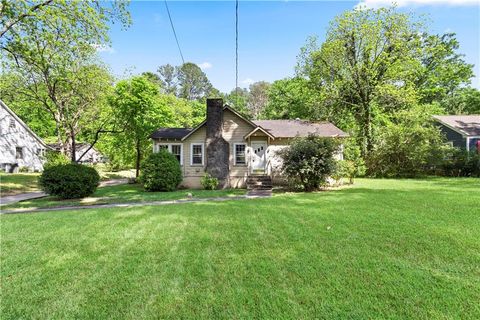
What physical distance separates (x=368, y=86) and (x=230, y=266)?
23070 mm

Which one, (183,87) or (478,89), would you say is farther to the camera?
(183,87)

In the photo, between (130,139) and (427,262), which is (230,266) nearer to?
(427,262)

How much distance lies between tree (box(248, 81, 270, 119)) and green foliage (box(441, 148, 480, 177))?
3602cm

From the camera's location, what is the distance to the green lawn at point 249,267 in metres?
2.98

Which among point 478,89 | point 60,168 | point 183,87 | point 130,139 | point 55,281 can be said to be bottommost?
point 55,281

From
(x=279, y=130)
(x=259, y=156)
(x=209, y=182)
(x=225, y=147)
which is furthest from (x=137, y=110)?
(x=279, y=130)

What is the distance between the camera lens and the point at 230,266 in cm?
399

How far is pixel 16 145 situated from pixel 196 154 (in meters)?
23.8

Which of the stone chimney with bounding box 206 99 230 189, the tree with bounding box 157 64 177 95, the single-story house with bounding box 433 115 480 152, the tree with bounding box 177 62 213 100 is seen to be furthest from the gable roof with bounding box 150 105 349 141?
the tree with bounding box 157 64 177 95

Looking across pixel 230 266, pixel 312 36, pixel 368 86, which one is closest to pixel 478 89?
pixel 368 86

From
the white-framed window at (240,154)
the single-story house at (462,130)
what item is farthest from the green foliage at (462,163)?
the white-framed window at (240,154)

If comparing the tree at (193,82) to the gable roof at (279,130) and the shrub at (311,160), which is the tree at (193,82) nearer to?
the gable roof at (279,130)

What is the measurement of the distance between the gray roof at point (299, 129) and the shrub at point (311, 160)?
3.73 metres

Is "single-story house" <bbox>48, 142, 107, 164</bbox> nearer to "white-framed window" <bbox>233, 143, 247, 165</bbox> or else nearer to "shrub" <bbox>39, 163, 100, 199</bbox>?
"shrub" <bbox>39, 163, 100, 199</bbox>
